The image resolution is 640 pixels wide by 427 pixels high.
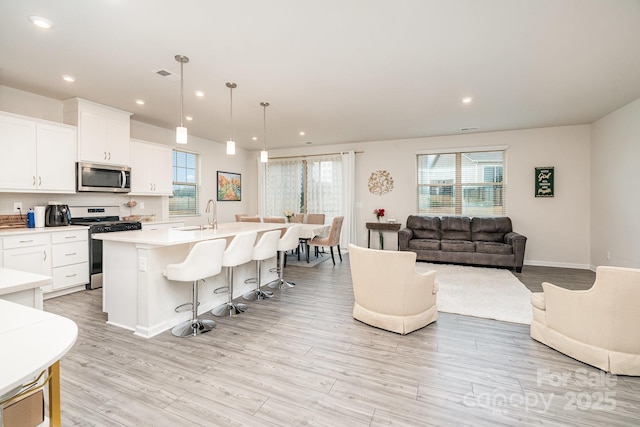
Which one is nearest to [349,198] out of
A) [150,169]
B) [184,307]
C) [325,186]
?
[325,186]

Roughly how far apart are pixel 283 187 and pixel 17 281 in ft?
22.0

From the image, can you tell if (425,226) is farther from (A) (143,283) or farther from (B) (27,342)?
(B) (27,342)

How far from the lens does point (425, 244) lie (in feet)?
19.7

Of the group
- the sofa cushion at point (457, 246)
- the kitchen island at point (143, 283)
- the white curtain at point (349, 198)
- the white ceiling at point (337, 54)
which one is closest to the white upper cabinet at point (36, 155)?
the white ceiling at point (337, 54)

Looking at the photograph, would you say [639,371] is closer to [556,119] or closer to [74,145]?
[556,119]

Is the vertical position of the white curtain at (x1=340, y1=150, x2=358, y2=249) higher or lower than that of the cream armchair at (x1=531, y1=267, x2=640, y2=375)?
higher

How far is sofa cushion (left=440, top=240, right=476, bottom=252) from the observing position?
566 cm

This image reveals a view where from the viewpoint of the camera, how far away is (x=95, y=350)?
2.54m

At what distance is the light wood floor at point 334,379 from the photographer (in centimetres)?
178

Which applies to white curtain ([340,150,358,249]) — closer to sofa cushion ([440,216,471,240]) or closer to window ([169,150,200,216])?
sofa cushion ([440,216,471,240])

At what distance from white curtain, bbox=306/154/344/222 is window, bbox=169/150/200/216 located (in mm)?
2791

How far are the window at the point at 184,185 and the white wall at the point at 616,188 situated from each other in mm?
7864

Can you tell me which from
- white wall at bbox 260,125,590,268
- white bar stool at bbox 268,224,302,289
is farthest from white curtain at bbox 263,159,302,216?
white bar stool at bbox 268,224,302,289

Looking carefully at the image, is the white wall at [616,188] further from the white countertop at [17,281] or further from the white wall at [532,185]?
the white countertop at [17,281]
